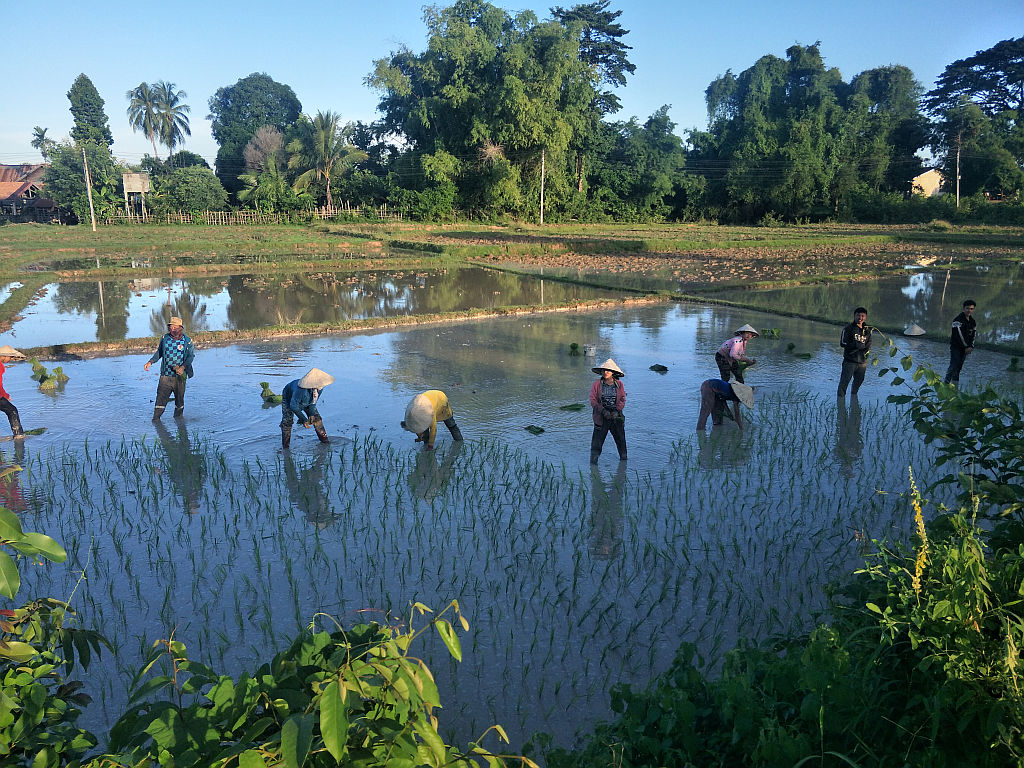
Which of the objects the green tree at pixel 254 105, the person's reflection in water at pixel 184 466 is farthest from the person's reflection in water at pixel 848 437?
the green tree at pixel 254 105

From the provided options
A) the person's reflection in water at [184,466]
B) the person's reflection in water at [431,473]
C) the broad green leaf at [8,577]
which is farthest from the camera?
the person's reflection in water at [431,473]

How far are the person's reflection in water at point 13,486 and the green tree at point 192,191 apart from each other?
131 feet

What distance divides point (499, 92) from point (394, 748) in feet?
153

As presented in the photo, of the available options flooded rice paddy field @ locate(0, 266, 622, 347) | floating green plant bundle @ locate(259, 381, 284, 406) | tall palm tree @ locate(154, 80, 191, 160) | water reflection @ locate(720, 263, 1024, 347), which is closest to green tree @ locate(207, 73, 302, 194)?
tall palm tree @ locate(154, 80, 191, 160)

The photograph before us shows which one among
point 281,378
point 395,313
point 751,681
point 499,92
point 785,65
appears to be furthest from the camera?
point 785,65

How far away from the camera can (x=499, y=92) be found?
44312 mm

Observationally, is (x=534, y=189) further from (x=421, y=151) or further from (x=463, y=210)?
(x=421, y=151)

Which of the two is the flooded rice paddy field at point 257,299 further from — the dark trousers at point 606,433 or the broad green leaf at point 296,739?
the broad green leaf at point 296,739

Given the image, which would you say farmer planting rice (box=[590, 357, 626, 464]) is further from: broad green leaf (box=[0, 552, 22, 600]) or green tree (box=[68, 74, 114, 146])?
green tree (box=[68, 74, 114, 146])

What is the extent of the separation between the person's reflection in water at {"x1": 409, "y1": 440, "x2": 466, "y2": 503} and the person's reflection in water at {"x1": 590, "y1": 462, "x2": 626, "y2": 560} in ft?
4.60

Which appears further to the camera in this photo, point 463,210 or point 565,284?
point 463,210

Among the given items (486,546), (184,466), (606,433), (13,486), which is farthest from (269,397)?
(486,546)

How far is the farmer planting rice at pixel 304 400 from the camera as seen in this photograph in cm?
718

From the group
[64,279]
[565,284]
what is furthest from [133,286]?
[565,284]
